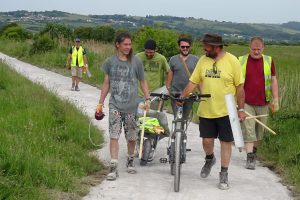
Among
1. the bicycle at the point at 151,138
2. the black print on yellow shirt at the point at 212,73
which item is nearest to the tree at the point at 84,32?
the bicycle at the point at 151,138

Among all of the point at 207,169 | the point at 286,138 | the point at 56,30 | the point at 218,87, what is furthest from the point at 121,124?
the point at 56,30

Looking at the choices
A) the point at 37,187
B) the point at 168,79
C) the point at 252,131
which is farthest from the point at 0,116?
the point at 252,131

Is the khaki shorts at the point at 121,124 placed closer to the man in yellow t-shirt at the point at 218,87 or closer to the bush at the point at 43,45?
the man in yellow t-shirt at the point at 218,87

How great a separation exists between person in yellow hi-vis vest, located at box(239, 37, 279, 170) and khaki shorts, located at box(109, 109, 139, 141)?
179 centimetres

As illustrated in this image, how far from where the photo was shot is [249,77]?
25.5ft

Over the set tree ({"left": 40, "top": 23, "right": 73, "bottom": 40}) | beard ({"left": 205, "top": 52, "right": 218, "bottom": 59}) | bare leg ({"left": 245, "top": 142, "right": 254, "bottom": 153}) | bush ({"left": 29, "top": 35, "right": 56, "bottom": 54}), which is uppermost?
beard ({"left": 205, "top": 52, "right": 218, "bottom": 59})

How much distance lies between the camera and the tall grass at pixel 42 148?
5562 millimetres

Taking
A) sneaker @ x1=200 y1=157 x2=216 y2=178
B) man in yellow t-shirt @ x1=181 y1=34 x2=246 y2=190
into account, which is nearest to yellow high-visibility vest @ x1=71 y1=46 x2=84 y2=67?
sneaker @ x1=200 y1=157 x2=216 y2=178

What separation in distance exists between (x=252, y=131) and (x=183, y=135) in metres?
1.71

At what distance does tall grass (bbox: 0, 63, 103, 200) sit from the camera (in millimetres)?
5562

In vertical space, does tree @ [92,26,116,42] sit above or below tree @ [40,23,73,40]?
below

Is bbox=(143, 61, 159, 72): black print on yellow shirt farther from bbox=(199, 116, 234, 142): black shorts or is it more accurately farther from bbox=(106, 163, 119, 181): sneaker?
bbox=(106, 163, 119, 181): sneaker

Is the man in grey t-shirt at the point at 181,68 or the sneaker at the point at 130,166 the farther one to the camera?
the man in grey t-shirt at the point at 181,68

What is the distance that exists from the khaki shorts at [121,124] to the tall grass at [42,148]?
0.61 m
